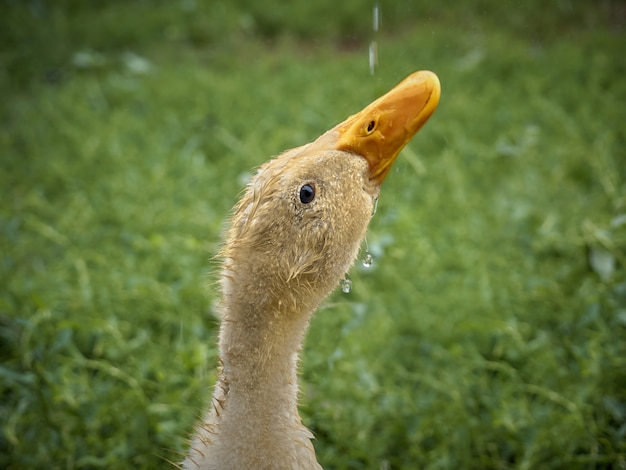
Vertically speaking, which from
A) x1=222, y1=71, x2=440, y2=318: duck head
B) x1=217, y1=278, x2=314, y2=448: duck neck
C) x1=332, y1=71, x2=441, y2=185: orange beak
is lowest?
x1=217, y1=278, x2=314, y2=448: duck neck

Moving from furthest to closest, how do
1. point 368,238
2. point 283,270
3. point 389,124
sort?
1. point 368,238
2. point 389,124
3. point 283,270

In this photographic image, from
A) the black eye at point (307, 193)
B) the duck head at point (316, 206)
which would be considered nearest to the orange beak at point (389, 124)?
the duck head at point (316, 206)

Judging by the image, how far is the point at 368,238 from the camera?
3850mm

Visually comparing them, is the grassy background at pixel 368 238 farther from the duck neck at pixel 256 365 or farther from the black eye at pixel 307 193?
the black eye at pixel 307 193

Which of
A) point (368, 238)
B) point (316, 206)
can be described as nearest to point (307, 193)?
point (316, 206)

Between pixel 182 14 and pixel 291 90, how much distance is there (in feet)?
7.84

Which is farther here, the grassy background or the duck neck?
the grassy background

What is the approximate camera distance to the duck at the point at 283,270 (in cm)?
194

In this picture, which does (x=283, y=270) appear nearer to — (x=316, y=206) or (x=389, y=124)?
(x=316, y=206)

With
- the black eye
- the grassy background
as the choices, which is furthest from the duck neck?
the grassy background

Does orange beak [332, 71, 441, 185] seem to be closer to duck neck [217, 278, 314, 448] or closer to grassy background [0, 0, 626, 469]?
duck neck [217, 278, 314, 448]

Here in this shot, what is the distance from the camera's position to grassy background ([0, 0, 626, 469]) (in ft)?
9.43

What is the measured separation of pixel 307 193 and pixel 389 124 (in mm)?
301

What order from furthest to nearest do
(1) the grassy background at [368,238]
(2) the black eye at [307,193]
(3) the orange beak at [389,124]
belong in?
(1) the grassy background at [368,238]
(3) the orange beak at [389,124]
(2) the black eye at [307,193]
